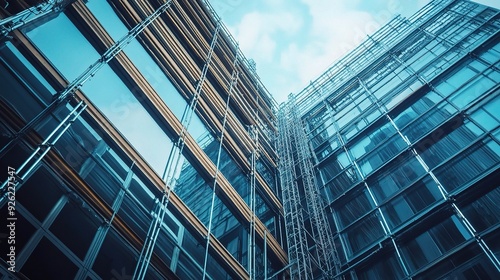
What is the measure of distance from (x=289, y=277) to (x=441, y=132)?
7.28m

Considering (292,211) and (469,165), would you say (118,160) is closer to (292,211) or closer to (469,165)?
(292,211)

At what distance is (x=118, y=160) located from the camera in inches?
385

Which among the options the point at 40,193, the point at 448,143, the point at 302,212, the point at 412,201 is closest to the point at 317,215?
the point at 302,212

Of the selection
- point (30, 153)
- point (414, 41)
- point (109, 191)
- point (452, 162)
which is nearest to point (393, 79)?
point (414, 41)

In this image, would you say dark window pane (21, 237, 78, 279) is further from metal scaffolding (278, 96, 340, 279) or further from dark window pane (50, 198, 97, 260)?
metal scaffolding (278, 96, 340, 279)

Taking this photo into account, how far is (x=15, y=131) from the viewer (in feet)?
24.1

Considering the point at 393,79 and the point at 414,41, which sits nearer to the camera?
the point at 393,79

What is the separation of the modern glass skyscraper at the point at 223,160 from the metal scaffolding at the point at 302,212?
4.0 inches

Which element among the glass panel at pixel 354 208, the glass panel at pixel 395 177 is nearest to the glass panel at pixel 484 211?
the glass panel at pixel 395 177

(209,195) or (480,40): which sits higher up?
(209,195)

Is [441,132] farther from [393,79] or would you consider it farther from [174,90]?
[174,90]

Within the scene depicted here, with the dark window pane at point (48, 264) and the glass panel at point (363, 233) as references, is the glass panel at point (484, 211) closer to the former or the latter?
the glass panel at point (363, 233)

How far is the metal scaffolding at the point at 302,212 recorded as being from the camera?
1262cm

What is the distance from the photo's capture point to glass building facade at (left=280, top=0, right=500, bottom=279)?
10.5 m
